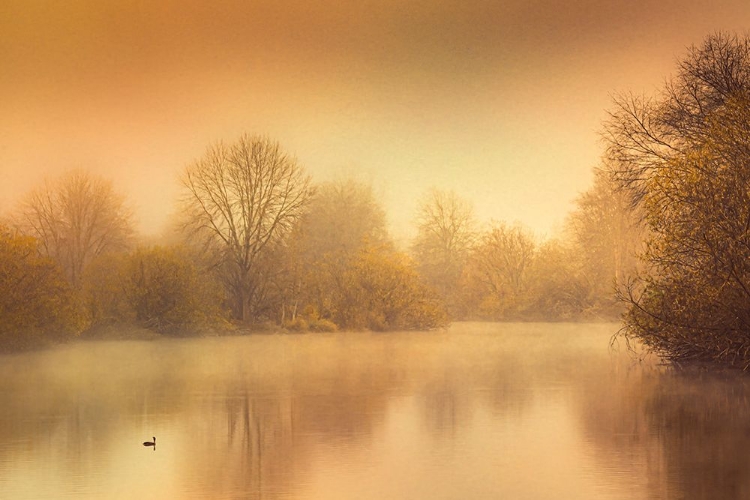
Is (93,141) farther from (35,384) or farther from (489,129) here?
(35,384)

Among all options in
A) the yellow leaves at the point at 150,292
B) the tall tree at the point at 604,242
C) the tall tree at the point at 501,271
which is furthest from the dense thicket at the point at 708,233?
the tall tree at the point at 501,271

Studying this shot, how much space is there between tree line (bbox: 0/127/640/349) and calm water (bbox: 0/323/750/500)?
5.65 metres

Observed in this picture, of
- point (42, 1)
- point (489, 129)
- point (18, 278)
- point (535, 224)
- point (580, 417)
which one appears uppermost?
point (42, 1)

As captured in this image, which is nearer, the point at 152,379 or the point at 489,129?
the point at 152,379

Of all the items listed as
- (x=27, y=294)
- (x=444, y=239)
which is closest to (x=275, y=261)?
(x=27, y=294)

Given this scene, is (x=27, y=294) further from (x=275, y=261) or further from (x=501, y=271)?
(x=501, y=271)

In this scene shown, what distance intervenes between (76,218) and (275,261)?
29.6ft

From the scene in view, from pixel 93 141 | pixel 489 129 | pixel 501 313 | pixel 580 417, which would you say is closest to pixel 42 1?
pixel 93 141

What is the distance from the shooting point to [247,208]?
3619 cm

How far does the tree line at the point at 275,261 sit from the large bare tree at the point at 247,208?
54 mm

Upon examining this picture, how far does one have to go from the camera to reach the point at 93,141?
40.9 m

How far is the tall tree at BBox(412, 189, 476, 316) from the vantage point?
47.7 metres

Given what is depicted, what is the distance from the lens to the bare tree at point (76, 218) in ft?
130

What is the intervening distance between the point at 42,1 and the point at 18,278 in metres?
15.9
